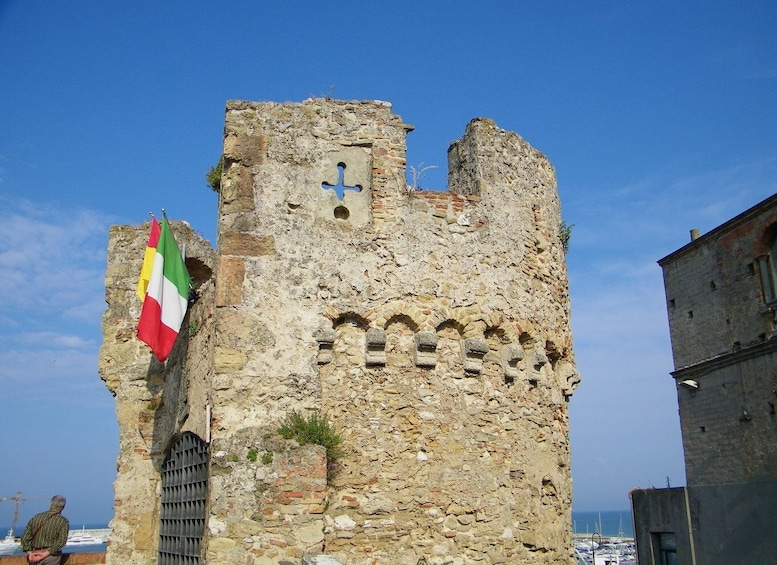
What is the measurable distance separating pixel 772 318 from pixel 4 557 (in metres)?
20.6

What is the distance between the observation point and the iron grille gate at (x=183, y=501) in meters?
8.46

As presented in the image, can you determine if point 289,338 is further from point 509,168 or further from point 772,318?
point 772,318


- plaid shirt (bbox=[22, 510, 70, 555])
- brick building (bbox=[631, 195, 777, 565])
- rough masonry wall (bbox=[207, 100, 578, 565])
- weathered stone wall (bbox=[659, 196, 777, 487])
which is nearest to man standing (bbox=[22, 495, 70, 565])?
plaid shirt (bbox=[22, 510, 70, 555])

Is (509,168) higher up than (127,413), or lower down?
higher up

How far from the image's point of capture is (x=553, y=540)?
927 cm

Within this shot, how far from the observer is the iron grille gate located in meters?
8.46

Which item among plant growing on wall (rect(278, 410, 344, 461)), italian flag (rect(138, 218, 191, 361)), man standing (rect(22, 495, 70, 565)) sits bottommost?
man standing (rect(22, 495, 70, 565))

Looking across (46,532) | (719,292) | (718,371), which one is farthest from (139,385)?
(719,292)

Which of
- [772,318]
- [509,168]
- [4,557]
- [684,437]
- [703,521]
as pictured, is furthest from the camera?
[684,437]

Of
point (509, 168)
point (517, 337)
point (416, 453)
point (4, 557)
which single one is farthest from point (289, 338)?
point (4, 557)

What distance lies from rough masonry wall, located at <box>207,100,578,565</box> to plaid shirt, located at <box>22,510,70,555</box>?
2.72 meters

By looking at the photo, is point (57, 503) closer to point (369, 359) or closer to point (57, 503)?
point (57, 503)

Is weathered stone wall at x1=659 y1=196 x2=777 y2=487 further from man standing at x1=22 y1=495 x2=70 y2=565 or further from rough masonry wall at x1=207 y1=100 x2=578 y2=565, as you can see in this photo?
man standing at x1=22 y1=495 x2=70 y2=565

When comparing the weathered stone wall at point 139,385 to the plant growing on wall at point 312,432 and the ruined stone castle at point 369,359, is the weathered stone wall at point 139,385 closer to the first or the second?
the ruined stone castle at point 369,359
